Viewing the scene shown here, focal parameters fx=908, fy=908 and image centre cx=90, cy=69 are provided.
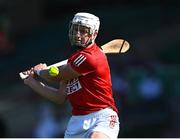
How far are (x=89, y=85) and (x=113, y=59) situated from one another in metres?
6.51

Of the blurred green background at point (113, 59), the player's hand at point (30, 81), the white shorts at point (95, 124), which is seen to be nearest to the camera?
the white shorts at point (95, 124)

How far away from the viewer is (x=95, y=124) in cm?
753

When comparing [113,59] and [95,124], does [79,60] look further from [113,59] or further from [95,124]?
[113,59]

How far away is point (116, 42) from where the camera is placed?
27.5 ft

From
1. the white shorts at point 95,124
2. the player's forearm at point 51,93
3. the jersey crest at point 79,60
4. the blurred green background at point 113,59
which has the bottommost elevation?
the blurred green background at point 113,59

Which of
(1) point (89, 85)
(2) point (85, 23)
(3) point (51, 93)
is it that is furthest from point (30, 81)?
(2) point (85, 23)

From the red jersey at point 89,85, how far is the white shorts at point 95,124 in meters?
0.05

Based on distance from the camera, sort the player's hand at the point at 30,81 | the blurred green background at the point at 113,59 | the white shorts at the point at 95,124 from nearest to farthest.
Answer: the white shorts at the point at 95,124 → the player's hand at the point at 30,81 → the blurred green background at the point at 113,59

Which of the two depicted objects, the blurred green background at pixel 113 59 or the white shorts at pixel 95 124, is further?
the blurred green background at pixel 113 59

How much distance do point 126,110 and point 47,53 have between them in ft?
9.54

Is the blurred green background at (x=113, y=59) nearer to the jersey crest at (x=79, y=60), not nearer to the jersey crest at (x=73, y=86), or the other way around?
the jersey crest at (x=73, y=86)

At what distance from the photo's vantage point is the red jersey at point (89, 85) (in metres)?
7.56

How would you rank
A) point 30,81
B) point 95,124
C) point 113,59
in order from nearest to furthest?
point 95,124
point 30,81
point 113,59

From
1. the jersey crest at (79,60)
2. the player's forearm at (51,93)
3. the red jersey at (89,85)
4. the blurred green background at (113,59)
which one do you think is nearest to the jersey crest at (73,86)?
the red jersey at (89,85)
